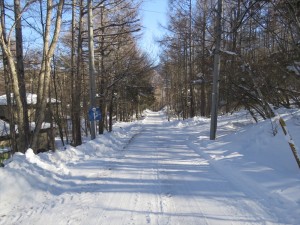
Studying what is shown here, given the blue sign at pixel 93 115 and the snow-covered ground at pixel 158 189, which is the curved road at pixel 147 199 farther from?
the blue sign at pixel 93 115

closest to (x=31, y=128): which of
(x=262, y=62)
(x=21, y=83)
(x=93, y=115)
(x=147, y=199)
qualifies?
(x=93, y=115)

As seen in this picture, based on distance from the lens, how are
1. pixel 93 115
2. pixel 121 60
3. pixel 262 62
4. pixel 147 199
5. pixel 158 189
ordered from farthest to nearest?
pixel 121 60 < pixel 93 115 < pixel 262 62 < pixel 158 189 < pixel 147 199

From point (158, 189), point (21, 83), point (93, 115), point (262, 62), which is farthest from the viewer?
point (93, 115)

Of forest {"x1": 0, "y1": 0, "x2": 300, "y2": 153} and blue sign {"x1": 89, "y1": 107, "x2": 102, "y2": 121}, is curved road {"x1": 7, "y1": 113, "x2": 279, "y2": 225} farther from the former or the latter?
blue sign {"x1": 89, "y1": 107, "x2": 102, "y2": 121}

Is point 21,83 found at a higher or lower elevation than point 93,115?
higher

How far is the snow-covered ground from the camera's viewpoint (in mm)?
5438

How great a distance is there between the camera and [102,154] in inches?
Result: 508

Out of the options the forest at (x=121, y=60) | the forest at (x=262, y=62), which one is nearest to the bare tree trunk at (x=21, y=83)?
the forest at (x=121, y=60)

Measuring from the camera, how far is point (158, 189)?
23.4ft

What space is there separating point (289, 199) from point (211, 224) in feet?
5.77

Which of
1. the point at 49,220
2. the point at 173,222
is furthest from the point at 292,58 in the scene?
the point at 49,220

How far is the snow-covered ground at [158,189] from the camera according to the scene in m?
5.44

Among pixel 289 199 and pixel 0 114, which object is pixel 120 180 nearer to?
pixel 289 199

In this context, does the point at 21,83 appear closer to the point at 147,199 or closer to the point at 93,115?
the point at 93,115
